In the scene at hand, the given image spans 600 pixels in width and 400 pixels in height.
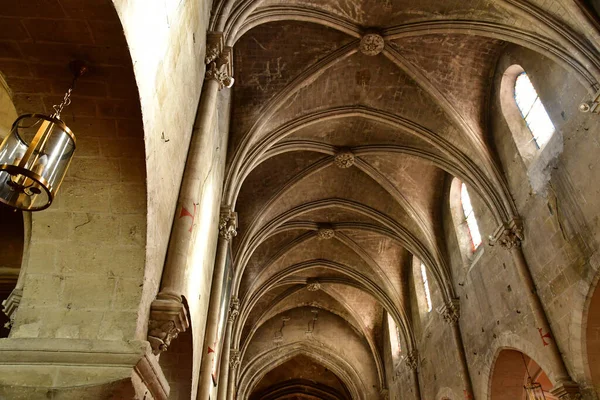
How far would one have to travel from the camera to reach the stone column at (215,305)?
821 centimetres

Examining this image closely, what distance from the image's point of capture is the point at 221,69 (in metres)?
7.04

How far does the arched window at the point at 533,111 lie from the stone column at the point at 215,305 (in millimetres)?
6551

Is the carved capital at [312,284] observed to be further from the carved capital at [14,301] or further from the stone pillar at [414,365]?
the carved capital at [14,301]

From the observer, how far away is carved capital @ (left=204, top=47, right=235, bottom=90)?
6996mm

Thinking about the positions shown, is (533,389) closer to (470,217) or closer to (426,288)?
(470,217)

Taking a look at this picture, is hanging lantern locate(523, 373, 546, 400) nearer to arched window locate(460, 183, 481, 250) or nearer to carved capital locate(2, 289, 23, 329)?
arched window locate(460, 183, 481, 250)

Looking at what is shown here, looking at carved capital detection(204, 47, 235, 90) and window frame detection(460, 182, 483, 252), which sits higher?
window frame detection(460, 182, 483, 252)

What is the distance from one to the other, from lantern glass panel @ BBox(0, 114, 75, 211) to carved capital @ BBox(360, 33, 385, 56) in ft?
28.1

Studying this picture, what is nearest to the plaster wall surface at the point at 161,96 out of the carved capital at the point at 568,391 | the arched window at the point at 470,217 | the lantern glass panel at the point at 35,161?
the lantern glass panel at the point at 35,161

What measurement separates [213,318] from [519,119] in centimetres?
781

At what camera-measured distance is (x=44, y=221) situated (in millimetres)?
4172

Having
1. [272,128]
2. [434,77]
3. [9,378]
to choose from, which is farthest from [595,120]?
[9,378]

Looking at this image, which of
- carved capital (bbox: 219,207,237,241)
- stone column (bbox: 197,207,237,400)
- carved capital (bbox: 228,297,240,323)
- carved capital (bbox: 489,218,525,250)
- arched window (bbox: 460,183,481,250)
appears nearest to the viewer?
stone column (bbox: 197,207,237,400)

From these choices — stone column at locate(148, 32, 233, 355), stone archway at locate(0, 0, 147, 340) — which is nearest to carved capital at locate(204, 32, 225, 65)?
stone column at locate(148, 32, 233, 355)
